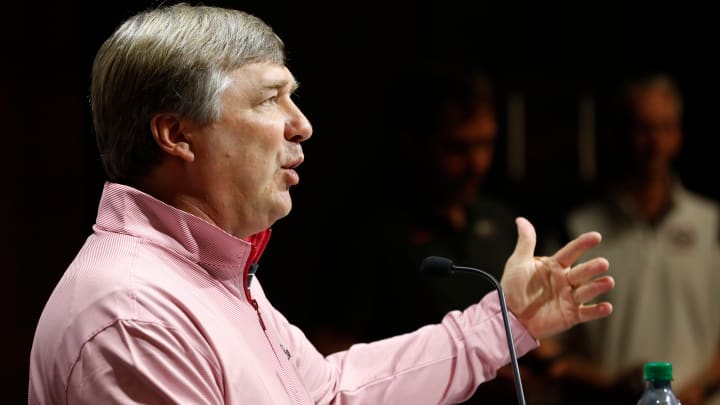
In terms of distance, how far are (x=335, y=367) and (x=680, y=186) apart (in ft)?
6.96

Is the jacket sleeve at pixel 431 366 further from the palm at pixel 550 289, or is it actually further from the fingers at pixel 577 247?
the fingers at pixel 577 247

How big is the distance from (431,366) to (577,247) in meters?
0.36

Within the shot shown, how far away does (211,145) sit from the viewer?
62.3 inches

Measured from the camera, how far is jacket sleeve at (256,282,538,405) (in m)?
1.84

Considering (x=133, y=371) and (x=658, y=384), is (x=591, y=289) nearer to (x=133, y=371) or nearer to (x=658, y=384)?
(x=658, y=384)

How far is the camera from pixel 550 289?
1.82m

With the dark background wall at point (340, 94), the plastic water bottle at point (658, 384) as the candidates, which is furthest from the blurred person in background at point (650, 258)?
the plastic water bottle at point (658, 384)

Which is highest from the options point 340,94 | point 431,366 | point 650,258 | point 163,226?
point 163,226

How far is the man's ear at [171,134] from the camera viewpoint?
1555 mm

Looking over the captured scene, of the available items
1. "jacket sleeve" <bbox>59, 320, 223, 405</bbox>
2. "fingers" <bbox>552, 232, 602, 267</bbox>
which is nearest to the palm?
"fingers" <bbox>552, 232, 602, 267</bbox>

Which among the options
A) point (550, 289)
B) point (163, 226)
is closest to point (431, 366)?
point (550, 289)

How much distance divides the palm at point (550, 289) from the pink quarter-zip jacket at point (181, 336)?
4cm

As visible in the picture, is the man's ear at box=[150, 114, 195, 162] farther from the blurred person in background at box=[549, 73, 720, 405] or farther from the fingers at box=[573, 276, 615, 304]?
the blurred person in background at box=[549, 73, 720, 405]

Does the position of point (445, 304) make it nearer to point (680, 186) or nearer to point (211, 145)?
point (680, 186)
